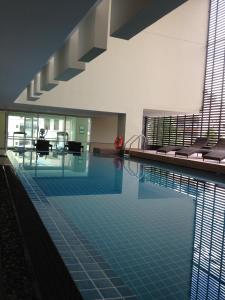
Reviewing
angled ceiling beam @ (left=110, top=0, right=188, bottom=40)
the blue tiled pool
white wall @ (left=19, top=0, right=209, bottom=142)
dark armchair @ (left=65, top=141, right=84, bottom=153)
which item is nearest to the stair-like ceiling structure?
angled ceiling beam @ (left=110, top=0, right=188, bottom=40)

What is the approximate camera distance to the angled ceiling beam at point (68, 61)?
14.2 feet

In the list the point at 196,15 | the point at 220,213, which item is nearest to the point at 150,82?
the point at 196,15

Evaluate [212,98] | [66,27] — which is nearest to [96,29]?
[66,27]

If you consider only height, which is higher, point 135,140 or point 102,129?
point 102,129

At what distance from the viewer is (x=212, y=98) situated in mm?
15531

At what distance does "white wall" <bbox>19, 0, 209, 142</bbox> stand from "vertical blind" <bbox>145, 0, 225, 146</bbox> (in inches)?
20.9

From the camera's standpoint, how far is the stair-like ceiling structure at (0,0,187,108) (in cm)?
253

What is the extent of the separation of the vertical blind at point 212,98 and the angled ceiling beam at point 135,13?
1258 cm

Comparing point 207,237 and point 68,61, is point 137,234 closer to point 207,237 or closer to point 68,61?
point 207,237

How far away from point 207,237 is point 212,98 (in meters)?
13.0

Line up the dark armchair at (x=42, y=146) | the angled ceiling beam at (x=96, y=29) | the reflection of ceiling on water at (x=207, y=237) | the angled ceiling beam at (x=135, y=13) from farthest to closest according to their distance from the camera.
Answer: the dark armchair at (x=42, y=146), the angled ceiling beam at (x=96, y=29), the reflection of ceiling on water at (x=207, y=237), the angled ceiling beam at (x=135, y=13)

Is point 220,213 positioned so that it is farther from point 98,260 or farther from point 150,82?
point 150,82

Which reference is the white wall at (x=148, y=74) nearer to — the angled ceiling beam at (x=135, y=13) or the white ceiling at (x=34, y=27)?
the white ceiling at (x=34, y=27)

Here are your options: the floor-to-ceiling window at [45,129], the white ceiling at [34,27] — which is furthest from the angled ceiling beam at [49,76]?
the floor-to-ceiling window at [45,129]
